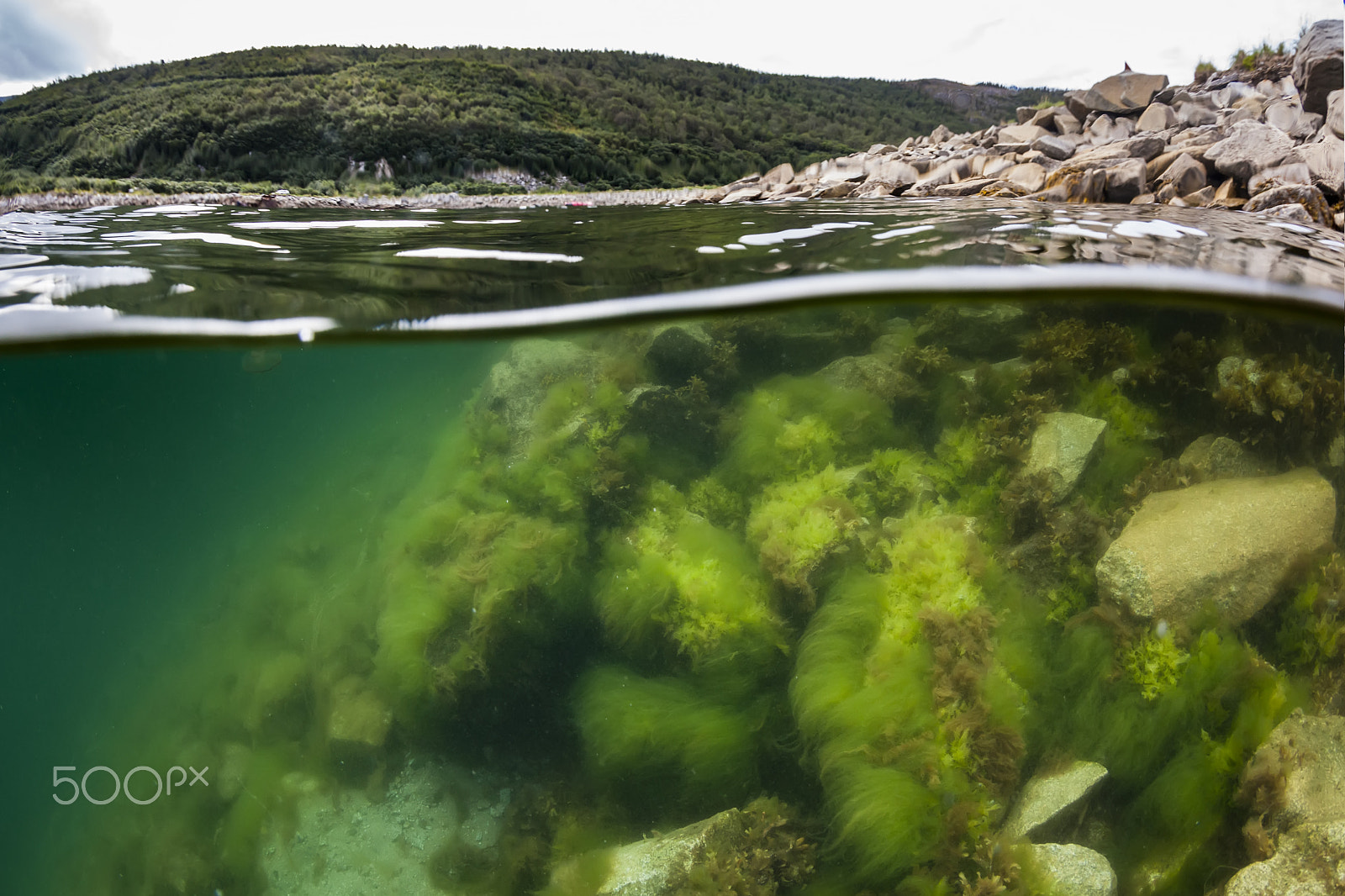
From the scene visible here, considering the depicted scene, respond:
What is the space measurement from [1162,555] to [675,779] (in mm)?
3142

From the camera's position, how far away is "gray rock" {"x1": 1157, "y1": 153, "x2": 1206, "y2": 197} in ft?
19.9

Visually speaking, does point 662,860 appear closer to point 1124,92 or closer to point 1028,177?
point 1028,177

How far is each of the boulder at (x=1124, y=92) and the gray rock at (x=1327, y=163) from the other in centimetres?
440

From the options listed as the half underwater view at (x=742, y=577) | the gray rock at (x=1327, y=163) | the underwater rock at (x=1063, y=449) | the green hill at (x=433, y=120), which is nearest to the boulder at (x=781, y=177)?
the green hill at (x=433, y=120)

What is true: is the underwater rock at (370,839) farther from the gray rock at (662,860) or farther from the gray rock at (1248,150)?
the gray rock at (1248,150)

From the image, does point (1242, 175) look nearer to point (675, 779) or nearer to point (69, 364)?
point (675, 779)

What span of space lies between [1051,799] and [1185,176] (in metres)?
6.15

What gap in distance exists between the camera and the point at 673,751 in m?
3.85

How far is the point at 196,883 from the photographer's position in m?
4.17

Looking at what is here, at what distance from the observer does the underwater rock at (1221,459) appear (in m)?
3.93

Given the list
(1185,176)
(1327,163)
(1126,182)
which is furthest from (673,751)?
(1327,163)

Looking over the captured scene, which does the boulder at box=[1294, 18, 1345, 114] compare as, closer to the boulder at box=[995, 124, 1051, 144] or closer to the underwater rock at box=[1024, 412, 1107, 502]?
the boulder at box=[995, 124, 1051, 144]

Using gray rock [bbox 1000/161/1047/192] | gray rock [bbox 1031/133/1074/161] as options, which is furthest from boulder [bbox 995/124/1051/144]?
gray rock [bbox 1000/161/1047/192]

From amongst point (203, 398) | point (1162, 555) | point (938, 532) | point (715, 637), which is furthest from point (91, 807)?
point (1162, 555)
